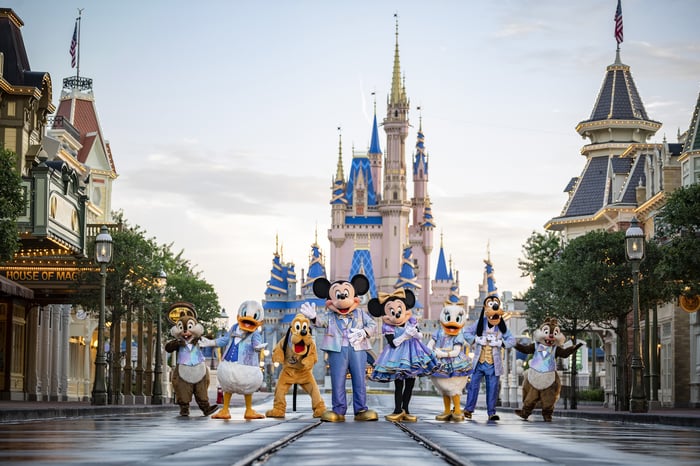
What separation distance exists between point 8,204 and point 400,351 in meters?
10.1

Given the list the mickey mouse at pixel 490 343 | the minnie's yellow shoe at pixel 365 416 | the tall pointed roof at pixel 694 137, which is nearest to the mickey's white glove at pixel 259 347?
the minnie's yellow shoe at pixel 365 416

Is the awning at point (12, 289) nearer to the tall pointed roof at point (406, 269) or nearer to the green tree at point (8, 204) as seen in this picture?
the green tree at point (8, 204)

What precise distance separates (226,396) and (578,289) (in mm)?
23865

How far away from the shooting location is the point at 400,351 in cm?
2442

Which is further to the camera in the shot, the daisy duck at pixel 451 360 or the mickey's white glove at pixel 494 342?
the mickey's white glove at pixel 494 342

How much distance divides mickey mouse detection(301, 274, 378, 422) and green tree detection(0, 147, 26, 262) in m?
8.68

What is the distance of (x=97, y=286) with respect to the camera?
46.2m

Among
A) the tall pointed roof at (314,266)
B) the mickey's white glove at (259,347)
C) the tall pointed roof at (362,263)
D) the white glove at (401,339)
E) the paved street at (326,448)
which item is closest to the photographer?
the paved street at (326,448)

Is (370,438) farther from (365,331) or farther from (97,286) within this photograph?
(97,286)

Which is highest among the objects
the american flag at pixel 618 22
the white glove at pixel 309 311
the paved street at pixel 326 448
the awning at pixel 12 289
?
the american flag at pixel 618 22

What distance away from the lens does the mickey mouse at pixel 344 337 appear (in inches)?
922

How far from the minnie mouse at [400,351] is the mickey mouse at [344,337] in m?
0.46

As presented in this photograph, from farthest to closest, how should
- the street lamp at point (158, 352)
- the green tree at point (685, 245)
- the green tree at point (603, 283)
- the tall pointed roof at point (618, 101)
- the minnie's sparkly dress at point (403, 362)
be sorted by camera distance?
the tall pointed roof at point (618, 101) → the street lamp at point (158, 352) → the green tree at point (603, 283) → the green tree at point (685, 245) → the minnie's sparkly dress at point (403, 362)

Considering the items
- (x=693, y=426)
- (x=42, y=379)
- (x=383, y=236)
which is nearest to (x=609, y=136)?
(x=42, y=379)
